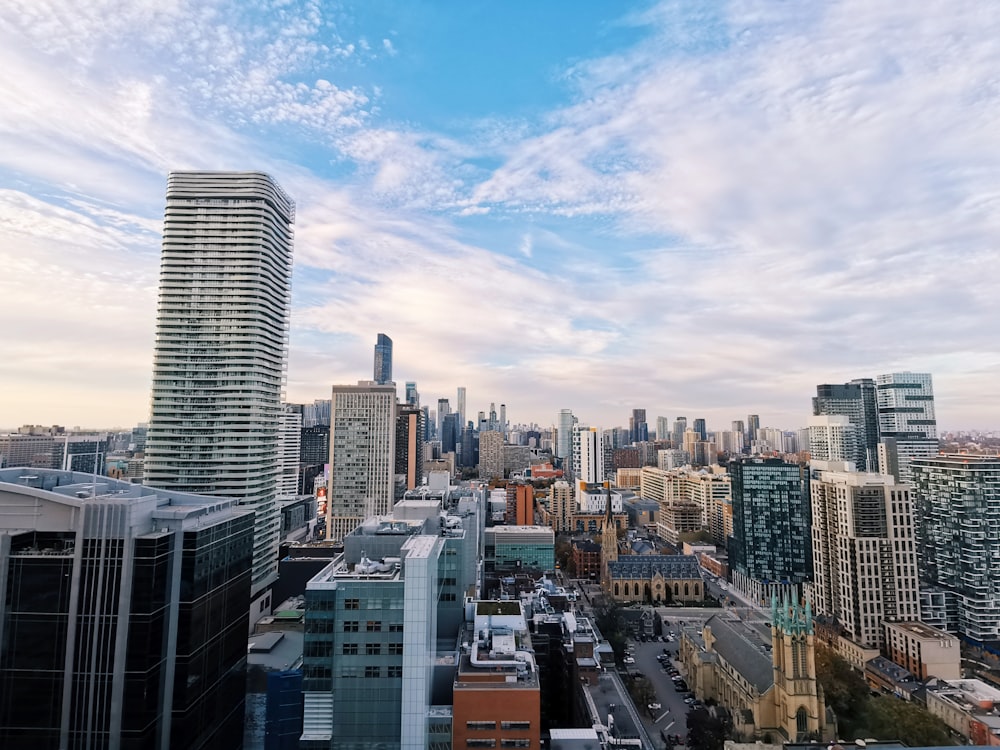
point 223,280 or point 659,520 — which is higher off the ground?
point 223,280

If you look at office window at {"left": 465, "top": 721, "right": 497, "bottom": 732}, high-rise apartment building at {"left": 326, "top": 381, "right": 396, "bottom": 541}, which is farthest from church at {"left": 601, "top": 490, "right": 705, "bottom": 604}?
office window at {"left": 465, "top": 721, "right": 497, "bottom": 732}

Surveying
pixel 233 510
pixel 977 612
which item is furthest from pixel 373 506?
pixel 977 612

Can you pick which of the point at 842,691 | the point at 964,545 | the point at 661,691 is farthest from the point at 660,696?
the point at 964,545

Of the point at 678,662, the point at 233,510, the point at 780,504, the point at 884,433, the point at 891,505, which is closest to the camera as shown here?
the point at 233,510

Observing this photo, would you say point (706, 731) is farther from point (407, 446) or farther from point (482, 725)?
point (407, 446)

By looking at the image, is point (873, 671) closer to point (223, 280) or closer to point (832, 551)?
point (832, 551)

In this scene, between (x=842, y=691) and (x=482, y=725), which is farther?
(x=842, y=691)

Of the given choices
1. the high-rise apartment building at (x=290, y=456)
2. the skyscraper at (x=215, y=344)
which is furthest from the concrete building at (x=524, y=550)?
the high-rise apartment building at (x=290, y=456)
